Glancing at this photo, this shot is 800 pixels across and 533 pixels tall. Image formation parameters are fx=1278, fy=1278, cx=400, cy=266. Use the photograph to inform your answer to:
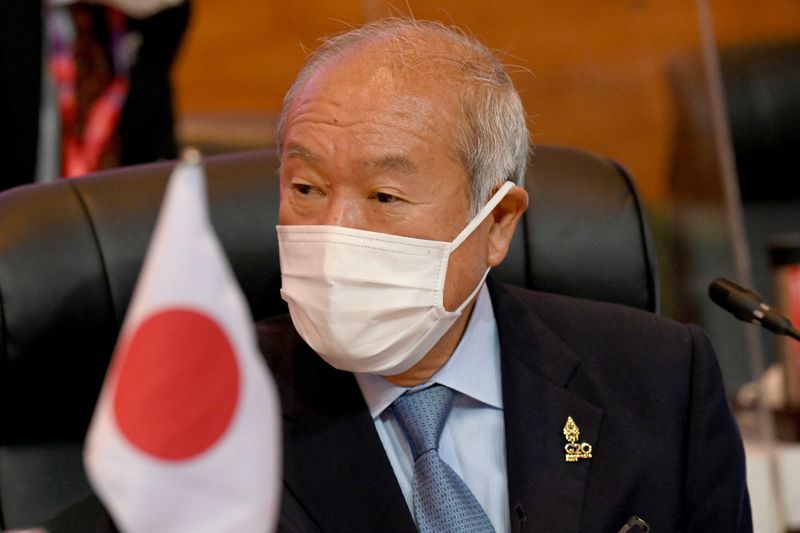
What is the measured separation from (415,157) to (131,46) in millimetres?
1311

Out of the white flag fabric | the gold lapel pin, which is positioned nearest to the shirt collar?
the gold lapel pin

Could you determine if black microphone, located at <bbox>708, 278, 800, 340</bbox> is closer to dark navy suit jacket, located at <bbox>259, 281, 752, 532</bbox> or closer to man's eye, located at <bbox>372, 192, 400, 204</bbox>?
dark navy suit jacket, located at <bbox>259, 281, 752, 532</bbox>

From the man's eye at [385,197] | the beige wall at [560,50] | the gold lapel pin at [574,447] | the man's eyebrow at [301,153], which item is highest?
the man's eyebrow at [301,153]

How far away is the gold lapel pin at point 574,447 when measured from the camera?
5.91 ft

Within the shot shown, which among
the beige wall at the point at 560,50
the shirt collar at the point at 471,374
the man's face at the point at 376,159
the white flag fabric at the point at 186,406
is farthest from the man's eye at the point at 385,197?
the beige wall at the point at 560,50

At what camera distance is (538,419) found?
71.2 inches

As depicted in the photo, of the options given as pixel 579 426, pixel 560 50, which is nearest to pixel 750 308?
pixel 579 426

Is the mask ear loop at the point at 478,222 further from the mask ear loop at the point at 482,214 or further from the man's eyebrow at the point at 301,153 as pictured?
the man's eyebrow at the point at 301,153

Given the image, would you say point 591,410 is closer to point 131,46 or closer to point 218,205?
point 218,205

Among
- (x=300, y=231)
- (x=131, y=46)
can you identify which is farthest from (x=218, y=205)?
(x=131, y=46)

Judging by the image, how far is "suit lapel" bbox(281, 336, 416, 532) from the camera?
5.59 feet

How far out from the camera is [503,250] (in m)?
1.83

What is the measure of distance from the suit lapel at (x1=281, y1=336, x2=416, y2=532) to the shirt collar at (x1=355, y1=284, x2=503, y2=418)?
0.9 inches

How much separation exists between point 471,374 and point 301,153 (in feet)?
1.34
